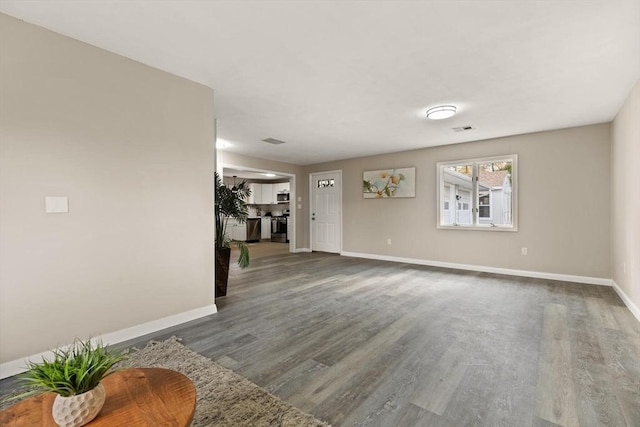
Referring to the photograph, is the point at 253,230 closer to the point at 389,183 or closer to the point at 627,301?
the point at 389,183

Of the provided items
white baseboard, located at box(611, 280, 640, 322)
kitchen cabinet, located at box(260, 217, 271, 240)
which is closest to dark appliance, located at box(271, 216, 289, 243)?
kitchen cabinet, located at box(260, 217, 271, 240)

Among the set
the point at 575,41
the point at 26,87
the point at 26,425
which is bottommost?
the point at 26,425

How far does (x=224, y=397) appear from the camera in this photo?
5.66ft

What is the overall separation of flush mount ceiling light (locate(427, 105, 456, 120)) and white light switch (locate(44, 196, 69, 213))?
156 inches

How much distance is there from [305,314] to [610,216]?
4717mm

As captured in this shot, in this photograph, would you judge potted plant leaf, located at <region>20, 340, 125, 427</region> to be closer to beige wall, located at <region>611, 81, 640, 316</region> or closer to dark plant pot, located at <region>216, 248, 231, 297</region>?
dark plant pot, located at <region>216, 248, 231, 297</region>

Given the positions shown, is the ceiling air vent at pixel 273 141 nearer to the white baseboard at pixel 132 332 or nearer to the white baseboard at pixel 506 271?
the white baseboard at pixel 132 332

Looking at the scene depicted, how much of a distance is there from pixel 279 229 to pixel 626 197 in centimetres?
928

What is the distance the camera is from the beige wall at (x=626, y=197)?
2977mm

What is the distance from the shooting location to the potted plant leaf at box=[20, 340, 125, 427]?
0.94 m

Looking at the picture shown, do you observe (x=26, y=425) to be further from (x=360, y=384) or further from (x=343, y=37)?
(x=343, y=37)

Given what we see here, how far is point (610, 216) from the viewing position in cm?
421

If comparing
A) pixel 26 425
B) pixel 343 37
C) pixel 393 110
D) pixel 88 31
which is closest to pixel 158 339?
pixel 26 425

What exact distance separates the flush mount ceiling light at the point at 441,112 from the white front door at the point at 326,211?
3721mm
